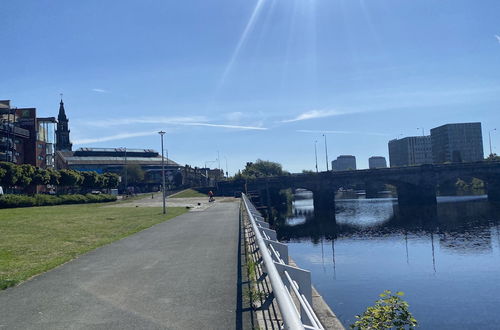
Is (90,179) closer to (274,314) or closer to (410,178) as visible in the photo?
(410,178)

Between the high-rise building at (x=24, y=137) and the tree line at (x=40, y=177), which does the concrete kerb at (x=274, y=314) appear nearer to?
the tree line at (x=40, y=177)

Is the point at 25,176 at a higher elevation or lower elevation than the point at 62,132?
lower

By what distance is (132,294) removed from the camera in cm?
862

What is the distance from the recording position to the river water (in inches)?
600

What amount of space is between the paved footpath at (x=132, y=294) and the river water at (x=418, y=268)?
605 cm

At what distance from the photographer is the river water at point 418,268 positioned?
50.0 feet

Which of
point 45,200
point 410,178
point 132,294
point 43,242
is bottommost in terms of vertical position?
point 132,294

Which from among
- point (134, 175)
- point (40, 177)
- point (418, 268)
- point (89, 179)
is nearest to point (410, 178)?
point (89, 179)

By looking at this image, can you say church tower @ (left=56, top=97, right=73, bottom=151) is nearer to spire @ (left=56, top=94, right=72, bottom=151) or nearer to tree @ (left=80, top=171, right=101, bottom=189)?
spire @ (left=56, top=94, right=72, bottom=151)

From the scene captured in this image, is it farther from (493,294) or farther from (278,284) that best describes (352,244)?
(278,284)

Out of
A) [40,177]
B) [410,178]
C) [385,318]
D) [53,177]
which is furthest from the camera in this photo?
[410,178]

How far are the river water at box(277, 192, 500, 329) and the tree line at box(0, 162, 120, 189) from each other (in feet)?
104

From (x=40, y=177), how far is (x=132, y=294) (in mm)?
50408

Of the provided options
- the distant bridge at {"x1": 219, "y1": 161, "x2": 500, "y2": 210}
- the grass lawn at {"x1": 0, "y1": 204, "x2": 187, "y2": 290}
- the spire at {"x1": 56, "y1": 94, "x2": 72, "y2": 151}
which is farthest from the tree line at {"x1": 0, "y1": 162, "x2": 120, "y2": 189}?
the spire at {"x1": 56, "y1": 94, "x2": 72, "y2": 151}
